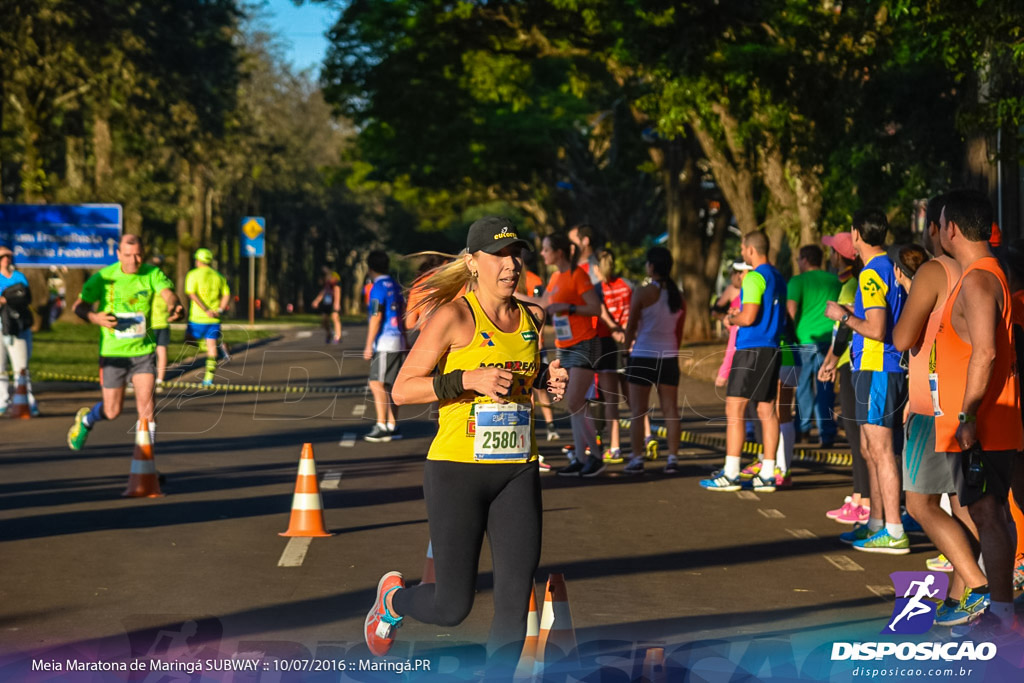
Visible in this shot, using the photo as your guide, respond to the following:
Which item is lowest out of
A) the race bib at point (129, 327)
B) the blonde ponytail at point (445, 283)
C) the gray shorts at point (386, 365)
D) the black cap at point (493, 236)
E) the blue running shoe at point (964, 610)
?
the blue running shoe at point (964, 610)

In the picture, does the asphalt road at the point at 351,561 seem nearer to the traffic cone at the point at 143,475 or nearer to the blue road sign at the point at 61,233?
the traffic cone at the point at 143,475

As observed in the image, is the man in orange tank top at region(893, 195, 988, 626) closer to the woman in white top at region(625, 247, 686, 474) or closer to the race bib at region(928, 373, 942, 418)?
the race bib at region(928, 373, 942, 418)

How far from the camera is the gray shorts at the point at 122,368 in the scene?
12297 mm

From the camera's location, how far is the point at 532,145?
146 feet

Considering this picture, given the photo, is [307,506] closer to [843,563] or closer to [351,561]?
[351,561]

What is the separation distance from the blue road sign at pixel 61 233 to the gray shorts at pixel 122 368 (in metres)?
14.4

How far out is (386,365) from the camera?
50.1ft

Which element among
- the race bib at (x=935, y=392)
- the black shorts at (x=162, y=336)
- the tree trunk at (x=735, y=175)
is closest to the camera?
the race bib at (x=935, y=392)

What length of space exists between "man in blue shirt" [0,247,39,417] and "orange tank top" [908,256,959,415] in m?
12.8

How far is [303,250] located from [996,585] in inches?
3568

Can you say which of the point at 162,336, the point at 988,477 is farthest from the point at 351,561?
the point at 162,336

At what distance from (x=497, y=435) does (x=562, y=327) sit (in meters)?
7.30

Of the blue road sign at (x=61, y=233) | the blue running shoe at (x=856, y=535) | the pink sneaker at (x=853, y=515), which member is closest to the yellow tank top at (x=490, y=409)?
the blue running shoe at (x=856, y=535)

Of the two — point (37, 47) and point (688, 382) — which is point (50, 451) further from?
point (37, 47)
